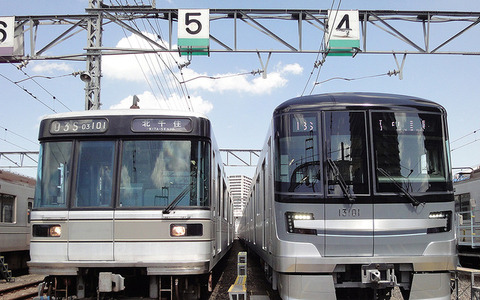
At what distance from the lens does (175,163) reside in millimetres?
6340

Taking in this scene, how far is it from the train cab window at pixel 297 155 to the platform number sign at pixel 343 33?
6.37 meters

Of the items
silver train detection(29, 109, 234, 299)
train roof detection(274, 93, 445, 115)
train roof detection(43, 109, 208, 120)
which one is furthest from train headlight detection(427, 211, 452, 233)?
train roof detection(43, 109, 208, 120)

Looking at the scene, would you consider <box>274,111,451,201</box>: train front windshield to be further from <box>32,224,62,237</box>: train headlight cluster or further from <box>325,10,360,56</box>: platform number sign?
<box>325,10,360,56</box>: platform number sign

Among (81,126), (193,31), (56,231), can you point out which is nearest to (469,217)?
(193,31)

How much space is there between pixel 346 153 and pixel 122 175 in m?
2.97

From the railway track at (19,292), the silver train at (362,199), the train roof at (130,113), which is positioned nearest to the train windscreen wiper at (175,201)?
the train roof at (130,113)

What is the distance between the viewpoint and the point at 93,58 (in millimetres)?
13016

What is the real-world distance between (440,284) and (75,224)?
4748 millimetres

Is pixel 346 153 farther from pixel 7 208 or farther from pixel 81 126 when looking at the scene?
pixel 7 208

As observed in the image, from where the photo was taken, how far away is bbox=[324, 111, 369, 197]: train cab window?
5.96m

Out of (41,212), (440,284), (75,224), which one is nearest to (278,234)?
(440,284)

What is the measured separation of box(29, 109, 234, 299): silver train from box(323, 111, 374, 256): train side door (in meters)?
1.66

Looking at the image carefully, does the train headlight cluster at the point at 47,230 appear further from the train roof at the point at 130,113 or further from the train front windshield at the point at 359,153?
the train front windshield at the point at 359,153

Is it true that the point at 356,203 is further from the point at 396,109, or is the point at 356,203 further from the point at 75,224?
the point at 75,224
